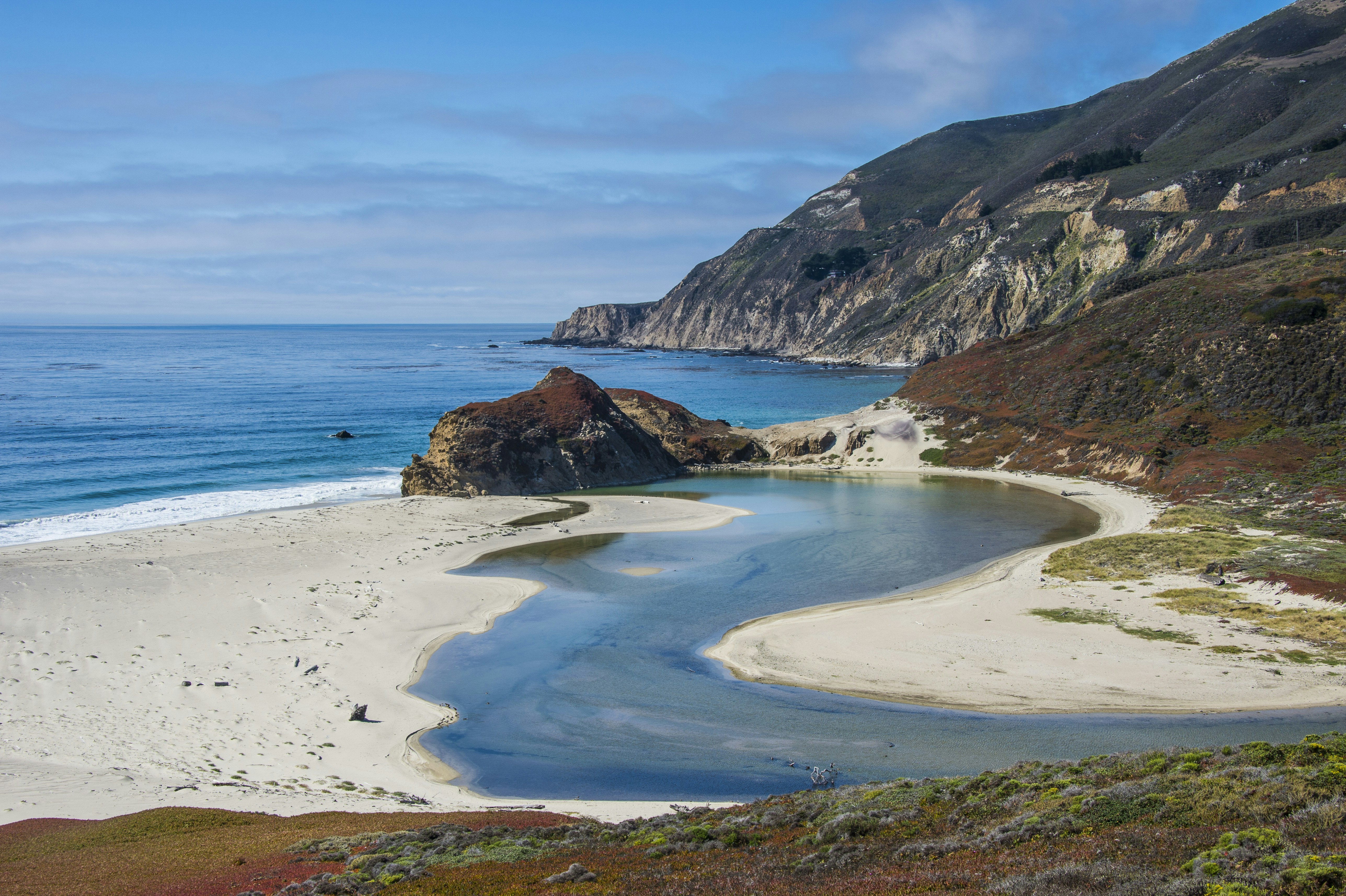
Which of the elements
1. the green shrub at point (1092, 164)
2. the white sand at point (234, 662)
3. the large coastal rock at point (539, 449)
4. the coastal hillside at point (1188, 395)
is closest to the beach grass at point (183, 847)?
the white sand at point (234, 662)

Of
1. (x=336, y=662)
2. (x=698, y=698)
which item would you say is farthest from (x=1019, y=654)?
(x=336, y=662)

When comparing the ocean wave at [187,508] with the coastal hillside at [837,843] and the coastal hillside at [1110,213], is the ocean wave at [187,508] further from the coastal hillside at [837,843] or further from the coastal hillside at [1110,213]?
the coastal hillside at [1110,213]

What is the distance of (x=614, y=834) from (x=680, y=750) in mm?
4843

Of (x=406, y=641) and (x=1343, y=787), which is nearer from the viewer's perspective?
(x=1343, y=787)

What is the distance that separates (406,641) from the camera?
24.8 meters

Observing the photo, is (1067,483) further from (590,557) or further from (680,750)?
(680,750)

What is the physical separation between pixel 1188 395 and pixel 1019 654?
123 ft

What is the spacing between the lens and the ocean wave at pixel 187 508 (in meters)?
38.3

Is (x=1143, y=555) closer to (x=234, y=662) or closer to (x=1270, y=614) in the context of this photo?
(x=1270, y=614)

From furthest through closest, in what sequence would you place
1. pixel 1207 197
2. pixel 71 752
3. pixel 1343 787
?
pixel 1207 197 < pixel 71 752 < pixel 1343 787

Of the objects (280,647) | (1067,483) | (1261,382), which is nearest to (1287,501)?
(1067,483)

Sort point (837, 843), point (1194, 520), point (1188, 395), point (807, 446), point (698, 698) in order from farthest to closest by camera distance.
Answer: point (807, 446) < point (1188, 395) < point (1194, 520) < point (698, 698) < point (837, 843)

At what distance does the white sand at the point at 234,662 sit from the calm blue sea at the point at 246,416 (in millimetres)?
9879

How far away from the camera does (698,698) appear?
67.2ft
